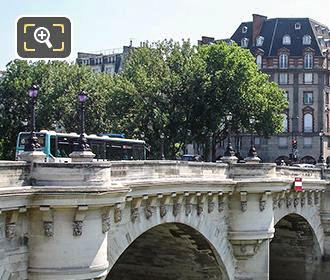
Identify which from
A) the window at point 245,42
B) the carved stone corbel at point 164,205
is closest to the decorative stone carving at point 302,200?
the carved stone corbel at point 164,205

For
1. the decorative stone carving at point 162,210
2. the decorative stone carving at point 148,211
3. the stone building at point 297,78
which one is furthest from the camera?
the stone building at point 297,78

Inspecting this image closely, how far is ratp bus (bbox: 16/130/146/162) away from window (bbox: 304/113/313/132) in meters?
57.3

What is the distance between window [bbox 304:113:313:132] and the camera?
10372 cm

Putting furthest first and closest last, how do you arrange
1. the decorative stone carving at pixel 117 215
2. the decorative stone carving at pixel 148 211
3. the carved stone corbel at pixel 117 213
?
the decorative stone carving at pixel 148 211, the decorative stone carving at pixel 117 215, the carved stone corbel at pixel 117 213

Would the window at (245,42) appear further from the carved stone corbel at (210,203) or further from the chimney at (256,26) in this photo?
the carved stone corbel at (210,203)

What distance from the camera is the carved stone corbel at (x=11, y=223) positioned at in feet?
66.5

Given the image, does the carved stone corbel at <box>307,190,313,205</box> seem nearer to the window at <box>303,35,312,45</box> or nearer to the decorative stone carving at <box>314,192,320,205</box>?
the decorative stone carving at <box>314,192,320,205</box>

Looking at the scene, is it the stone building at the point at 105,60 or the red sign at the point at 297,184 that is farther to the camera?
the stone building at the point at 105,60

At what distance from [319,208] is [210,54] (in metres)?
26.4

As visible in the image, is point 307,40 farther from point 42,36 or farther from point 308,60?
point 42,36

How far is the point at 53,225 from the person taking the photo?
21375mm

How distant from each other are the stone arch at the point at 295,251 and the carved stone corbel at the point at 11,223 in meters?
29.4

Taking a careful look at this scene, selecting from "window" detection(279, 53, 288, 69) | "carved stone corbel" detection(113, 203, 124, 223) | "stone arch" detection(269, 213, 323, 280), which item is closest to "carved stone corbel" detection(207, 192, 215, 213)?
"carved stone corbel" detection(113, 203, 124, 223)

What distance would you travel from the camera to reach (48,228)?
21.3 meters
